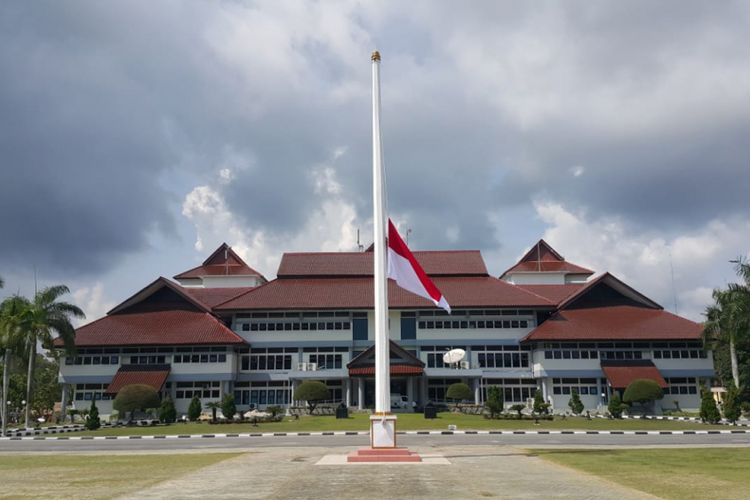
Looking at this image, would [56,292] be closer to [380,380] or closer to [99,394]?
[99,394]

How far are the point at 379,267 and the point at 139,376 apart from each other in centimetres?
3411

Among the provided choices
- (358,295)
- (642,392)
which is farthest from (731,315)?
(358,295)

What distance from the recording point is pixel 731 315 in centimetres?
4338

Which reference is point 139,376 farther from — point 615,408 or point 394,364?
point 615,408

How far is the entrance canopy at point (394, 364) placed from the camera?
4569 centimetres

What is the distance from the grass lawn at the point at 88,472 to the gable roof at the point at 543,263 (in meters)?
45.5

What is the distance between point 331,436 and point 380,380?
1316 cm

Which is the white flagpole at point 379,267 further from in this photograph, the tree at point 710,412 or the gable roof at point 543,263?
the gable roof at point 543,263

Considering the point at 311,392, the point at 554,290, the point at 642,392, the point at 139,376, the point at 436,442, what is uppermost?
the point at 554,290

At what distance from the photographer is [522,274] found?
2406 inches

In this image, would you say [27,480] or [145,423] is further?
[145,423]

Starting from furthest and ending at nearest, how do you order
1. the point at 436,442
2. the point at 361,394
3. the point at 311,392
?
the point at 361,394, the point at 311,392, the point at 436,442

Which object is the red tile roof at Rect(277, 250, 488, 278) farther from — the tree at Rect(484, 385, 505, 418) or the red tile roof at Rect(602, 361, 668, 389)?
the tree at Rect(484, 385, 505, 418)

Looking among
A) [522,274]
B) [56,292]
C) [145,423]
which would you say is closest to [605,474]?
[145,423]
